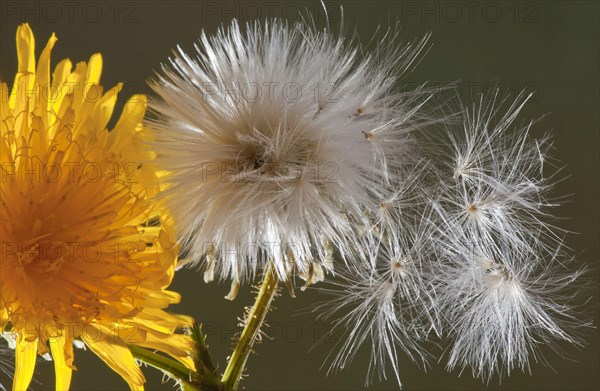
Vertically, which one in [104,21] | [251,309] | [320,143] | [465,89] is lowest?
[251,309]

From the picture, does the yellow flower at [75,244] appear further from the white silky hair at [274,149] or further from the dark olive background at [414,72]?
the dark olive background at [414,72]

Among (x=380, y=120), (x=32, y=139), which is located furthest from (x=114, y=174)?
(x=380, y=120)

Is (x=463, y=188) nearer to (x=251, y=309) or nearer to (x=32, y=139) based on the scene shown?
(x=251, y=309)

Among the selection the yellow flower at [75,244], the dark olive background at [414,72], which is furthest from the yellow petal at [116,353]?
the dark olive background at [414,72]

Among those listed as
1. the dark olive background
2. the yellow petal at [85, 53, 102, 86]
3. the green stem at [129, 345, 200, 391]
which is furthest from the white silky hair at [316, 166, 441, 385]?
the dark olive background

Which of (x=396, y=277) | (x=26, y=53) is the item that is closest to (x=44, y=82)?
(x=26, y=53)

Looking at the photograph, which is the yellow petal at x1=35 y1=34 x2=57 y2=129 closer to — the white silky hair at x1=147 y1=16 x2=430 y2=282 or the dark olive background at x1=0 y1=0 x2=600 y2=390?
the white silky hair at x1=147 y1=16 x2=430 y2=282
